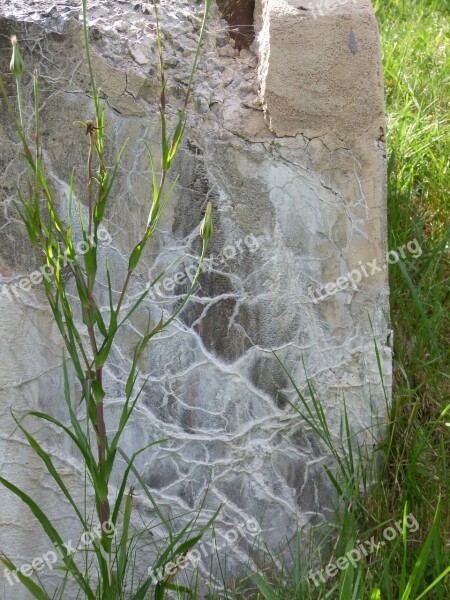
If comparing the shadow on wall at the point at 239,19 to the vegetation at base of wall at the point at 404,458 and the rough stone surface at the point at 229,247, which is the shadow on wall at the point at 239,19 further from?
the vegetation at base of wall at the point at 404,458

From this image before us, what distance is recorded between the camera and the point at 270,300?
163 cm

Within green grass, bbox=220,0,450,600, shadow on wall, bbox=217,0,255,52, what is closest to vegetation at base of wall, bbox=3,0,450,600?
green grass, bbox=220,0,450,600

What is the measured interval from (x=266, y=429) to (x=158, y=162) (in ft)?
1.81

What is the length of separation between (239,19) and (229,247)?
0.47m

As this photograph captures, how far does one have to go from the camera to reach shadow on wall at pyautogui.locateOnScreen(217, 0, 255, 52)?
66.1 inches

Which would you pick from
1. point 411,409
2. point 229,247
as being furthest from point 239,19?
point 411,409

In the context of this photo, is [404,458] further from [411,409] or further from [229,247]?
[229,247]

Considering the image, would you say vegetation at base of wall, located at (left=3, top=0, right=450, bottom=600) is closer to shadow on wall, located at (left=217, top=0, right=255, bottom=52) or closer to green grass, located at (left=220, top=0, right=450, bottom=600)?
green grass, located at (left=220, top=0, right=450, bottom=600)

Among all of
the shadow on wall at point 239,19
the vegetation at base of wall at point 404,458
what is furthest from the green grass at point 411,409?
the shadow on wall at point 239,19

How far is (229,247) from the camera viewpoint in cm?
161

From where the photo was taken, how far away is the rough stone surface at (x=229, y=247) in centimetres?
157

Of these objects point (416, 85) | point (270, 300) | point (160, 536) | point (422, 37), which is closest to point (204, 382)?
point (270, 300)

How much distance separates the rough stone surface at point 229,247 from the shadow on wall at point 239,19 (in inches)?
0.9

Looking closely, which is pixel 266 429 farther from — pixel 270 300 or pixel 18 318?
pixel 18 318
